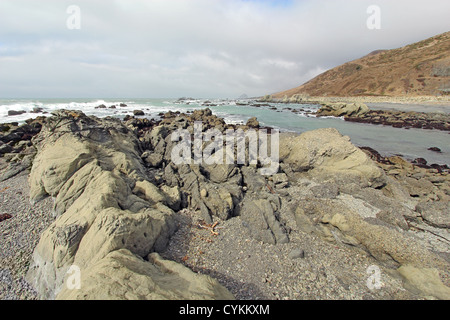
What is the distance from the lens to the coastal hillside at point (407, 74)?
77.7 meters


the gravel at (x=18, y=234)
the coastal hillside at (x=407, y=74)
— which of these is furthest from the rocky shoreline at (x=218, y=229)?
the coastal hillside at (x=407, y=74)

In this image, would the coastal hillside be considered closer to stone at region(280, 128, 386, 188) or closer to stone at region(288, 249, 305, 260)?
stone at region(280, 128, 386, 188)

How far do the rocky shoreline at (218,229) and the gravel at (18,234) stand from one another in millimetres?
257

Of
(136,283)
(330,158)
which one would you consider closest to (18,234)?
(136,283)

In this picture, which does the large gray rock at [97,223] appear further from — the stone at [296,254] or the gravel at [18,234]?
the stone at [296,254]

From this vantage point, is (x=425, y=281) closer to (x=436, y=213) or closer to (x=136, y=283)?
(x=436, y=213)

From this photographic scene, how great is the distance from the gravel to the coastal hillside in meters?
104

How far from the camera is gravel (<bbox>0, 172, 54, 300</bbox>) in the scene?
4852 mm

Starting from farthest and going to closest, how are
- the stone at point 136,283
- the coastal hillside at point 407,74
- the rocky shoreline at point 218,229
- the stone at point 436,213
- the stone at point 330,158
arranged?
1. the coastal hillside at point 407,74
2. the stone at point 330,158
3. the stone at point 436,213
4. the rocky shoreline at point 218,229
5. the stone at point 136,283

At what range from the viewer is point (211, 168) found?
10336mm

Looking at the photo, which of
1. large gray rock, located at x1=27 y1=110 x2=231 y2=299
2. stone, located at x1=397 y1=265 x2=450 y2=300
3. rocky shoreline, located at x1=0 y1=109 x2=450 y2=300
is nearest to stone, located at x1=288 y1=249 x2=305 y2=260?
rocky shoreline, located at x1=0 y1=109 x2=450 y2=300
